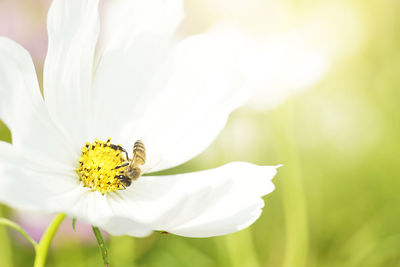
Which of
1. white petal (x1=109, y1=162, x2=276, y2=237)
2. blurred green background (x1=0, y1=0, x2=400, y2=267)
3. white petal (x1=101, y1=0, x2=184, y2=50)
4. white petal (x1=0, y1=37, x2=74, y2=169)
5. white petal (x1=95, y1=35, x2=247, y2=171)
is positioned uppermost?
blurred green background (x1=0, y1=0, x2=400, y2=267)

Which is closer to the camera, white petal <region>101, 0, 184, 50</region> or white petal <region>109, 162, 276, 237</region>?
white petal <region>109, 162, 276, 237</region>

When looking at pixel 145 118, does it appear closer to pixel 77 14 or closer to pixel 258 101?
pixel 77 14

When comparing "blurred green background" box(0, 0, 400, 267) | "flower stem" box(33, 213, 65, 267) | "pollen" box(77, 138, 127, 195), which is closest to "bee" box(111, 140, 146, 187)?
"pollen" box(77, 138, 127, 195)

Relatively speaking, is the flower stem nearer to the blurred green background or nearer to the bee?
the bee

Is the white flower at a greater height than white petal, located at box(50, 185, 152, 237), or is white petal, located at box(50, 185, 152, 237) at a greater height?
the white flower

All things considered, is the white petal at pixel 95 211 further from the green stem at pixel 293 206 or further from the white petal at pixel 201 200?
the green stem at pixel 293 206

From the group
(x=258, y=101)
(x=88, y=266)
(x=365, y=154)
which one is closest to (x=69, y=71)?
(x=88, y=266)
